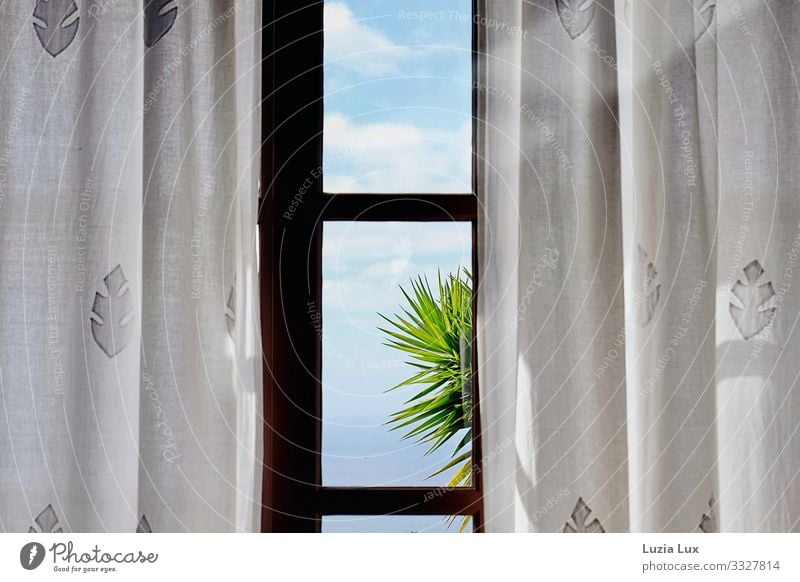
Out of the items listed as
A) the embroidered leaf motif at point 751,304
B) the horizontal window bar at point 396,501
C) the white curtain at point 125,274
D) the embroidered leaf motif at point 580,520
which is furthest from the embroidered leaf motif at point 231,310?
the embroidered leaf motif at point 751,304

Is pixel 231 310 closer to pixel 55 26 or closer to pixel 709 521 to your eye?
pixel 55 26

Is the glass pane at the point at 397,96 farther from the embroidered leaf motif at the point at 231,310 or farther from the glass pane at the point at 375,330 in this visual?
the embroidered leaf motif at the point at 231,310

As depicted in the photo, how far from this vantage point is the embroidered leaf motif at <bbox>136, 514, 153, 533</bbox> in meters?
0.74

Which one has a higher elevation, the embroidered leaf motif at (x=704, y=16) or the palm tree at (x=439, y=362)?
the embroidered leaf motif at (x=704, y=16)

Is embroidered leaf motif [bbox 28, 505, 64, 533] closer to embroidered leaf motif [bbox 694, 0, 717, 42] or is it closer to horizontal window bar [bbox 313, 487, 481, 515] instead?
horizontal window bar [bbox 313, 487, 481, 515]

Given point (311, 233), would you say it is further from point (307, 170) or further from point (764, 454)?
point (764, 454)

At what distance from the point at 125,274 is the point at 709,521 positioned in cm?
64

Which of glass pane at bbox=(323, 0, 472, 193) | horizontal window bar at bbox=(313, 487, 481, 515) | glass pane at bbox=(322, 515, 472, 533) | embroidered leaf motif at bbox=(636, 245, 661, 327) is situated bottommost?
glass pane at bbox=(322, 515, 472, 533)

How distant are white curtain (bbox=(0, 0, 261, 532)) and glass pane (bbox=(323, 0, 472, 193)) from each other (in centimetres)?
12

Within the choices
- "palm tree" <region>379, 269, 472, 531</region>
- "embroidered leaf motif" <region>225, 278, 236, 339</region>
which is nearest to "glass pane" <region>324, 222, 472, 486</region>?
"palm tree" <region>379, 269, 472, 531</region>
